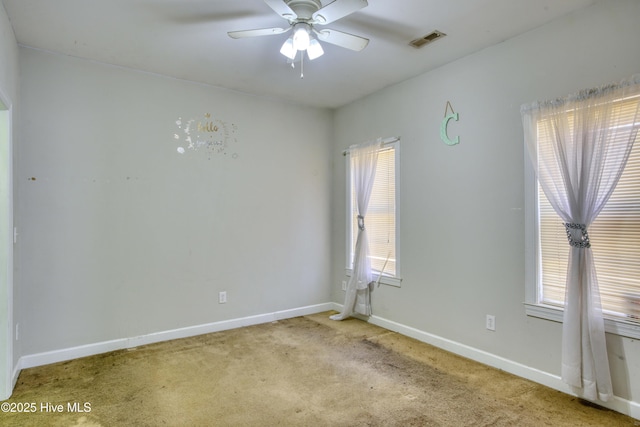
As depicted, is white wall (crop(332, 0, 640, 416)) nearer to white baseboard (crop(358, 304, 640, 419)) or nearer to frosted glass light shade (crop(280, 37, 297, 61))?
white baseboard (crop(358, 304, 640, 419))

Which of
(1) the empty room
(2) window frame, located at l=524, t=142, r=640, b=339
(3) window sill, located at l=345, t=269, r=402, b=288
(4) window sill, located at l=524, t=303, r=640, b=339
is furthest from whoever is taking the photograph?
(3) window sill, located at l=345, t=269, r=402, b=288

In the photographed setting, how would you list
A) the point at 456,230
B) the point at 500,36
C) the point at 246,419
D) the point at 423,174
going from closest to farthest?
the point at 246,419, the point at 500,36, the point at 456,230, the point at 423,174

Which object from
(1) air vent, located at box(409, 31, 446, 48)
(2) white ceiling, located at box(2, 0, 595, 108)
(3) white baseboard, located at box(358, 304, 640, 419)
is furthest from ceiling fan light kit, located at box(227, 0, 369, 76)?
(3) white baseboard, located at box(358, 304, 640, 419)

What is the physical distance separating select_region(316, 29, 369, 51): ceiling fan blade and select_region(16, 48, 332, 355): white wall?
189cm

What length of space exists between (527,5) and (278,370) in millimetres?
3272

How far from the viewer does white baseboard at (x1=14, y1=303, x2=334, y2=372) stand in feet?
9.75

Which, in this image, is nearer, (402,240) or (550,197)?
(550,197)

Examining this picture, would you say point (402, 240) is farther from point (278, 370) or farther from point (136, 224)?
point (136, 224)

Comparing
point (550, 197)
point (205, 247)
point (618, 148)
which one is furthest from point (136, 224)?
point (618, 148)

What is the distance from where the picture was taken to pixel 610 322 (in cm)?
231

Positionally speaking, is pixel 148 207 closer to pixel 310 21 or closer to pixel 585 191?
pixel 310 21

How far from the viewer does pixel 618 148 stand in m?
2.27

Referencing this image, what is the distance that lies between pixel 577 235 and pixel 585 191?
11.8 inches

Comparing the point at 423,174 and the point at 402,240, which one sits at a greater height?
the point at 423,174
